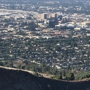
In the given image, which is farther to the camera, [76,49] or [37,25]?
[37,25]

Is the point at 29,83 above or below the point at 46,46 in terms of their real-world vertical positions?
above

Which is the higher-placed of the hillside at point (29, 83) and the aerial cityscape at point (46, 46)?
the hillside at point (29, 83)

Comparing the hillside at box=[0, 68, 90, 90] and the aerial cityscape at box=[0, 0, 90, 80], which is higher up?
the hillside at box=[0, 68, 90, 90]

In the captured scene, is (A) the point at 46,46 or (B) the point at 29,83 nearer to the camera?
(B) the point at 29,83

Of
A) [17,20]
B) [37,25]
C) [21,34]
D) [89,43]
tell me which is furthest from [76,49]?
[17,20]

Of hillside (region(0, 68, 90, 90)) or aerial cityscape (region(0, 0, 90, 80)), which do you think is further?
aerial cityscape (region(0, 0, 90, 80))

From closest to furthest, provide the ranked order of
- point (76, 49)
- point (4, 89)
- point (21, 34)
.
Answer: point (4, 89) < point (76, 49) < point (21, 34)

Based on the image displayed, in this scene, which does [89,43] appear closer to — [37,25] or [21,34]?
[21,34]

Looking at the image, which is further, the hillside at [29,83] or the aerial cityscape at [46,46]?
the aerial cityscape at [46,46]
